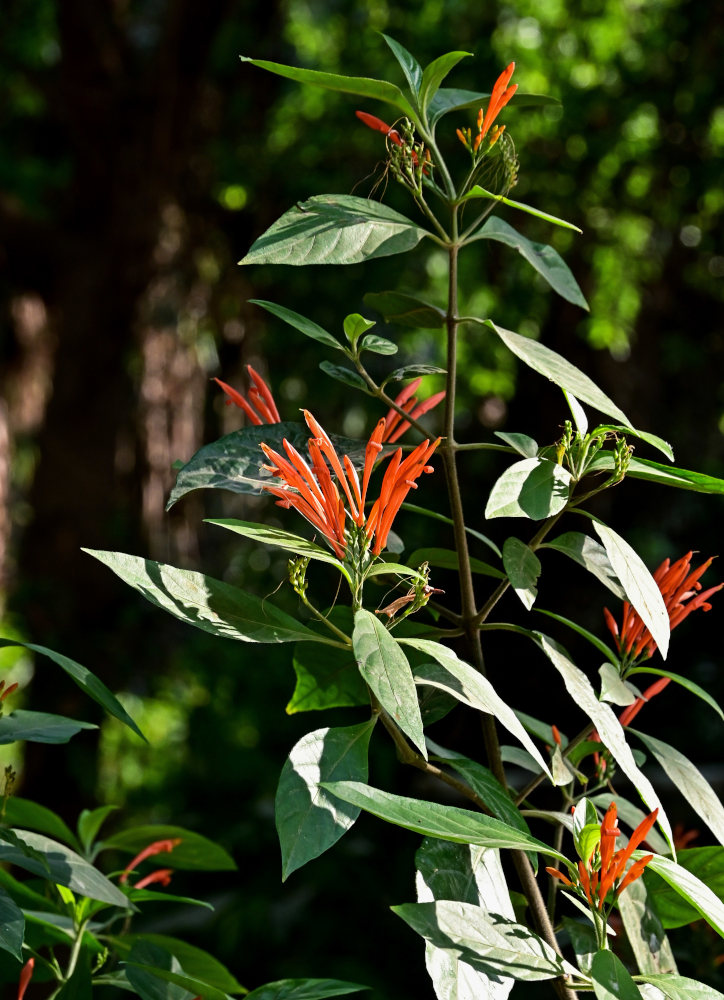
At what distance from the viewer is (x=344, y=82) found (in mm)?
395

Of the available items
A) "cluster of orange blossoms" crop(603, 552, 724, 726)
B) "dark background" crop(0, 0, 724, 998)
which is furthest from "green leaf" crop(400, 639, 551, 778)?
"dark background" crop(0, 0, 724, 998)

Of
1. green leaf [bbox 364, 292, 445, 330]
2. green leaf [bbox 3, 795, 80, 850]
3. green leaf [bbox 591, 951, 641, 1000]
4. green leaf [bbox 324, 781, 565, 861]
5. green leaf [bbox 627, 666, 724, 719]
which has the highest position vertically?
green leaf [bbox 364, 292, 445, 330]

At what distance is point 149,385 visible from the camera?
2650 millimetres

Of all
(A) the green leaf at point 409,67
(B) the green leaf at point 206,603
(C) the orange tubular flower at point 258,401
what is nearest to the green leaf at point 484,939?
(B) the green leaf at point 206,603

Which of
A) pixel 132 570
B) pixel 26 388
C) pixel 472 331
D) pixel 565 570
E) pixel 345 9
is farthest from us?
pixel 26 388

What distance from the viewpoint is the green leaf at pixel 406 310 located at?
1.56 ft

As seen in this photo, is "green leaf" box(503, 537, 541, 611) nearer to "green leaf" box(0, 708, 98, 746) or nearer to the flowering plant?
the flowering plant

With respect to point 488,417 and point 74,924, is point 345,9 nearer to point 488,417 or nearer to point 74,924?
point 488,417

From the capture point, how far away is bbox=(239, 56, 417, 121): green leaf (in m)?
0.39

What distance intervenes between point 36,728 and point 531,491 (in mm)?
261

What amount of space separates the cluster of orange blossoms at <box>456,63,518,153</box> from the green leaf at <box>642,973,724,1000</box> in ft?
1.07

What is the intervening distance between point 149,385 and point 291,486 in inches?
92.7

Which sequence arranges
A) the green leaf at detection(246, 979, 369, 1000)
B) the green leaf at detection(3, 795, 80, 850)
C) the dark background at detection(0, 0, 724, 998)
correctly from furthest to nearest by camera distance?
the dark background at detection(0, 0, 724, 998) → the green leaf at detection(3, 795, 80, 850) → the green leaf at detection(246, 979, 369, 1000)

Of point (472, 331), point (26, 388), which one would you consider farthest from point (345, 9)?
point (26, 388)
